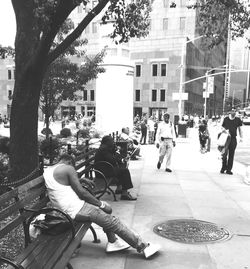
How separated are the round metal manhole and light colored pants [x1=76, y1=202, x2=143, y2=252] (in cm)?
96

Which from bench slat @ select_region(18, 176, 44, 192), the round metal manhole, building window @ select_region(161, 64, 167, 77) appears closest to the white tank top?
bench slat @ select_region(18, 176, 44, 192)

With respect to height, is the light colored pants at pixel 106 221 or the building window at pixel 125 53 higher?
the building window at pixel 125 53

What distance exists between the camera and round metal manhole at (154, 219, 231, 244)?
5207mm

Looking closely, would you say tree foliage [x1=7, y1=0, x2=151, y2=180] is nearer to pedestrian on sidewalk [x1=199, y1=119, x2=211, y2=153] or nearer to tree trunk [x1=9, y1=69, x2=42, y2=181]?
tree trunk [x1=9, y1=69, x2=42, y2=181]

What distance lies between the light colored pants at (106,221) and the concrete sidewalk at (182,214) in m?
0.24

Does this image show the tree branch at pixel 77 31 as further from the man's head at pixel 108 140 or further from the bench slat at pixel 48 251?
the bench slat at pixel 48 251

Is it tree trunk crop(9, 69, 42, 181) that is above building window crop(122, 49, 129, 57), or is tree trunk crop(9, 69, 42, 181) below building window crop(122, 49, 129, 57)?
below

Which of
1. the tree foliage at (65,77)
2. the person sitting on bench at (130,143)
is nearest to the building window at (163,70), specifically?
the tree foliage at (65,77)

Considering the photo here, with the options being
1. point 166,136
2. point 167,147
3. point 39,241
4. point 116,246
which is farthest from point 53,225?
point 167,147

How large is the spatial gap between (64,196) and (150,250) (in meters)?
1.25

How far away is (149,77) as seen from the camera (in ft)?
211

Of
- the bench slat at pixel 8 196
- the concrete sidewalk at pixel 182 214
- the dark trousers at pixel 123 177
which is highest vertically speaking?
the bench slat at pixel 8 196

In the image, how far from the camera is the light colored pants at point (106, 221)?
4.32 meters

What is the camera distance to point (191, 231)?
5.57 meters
